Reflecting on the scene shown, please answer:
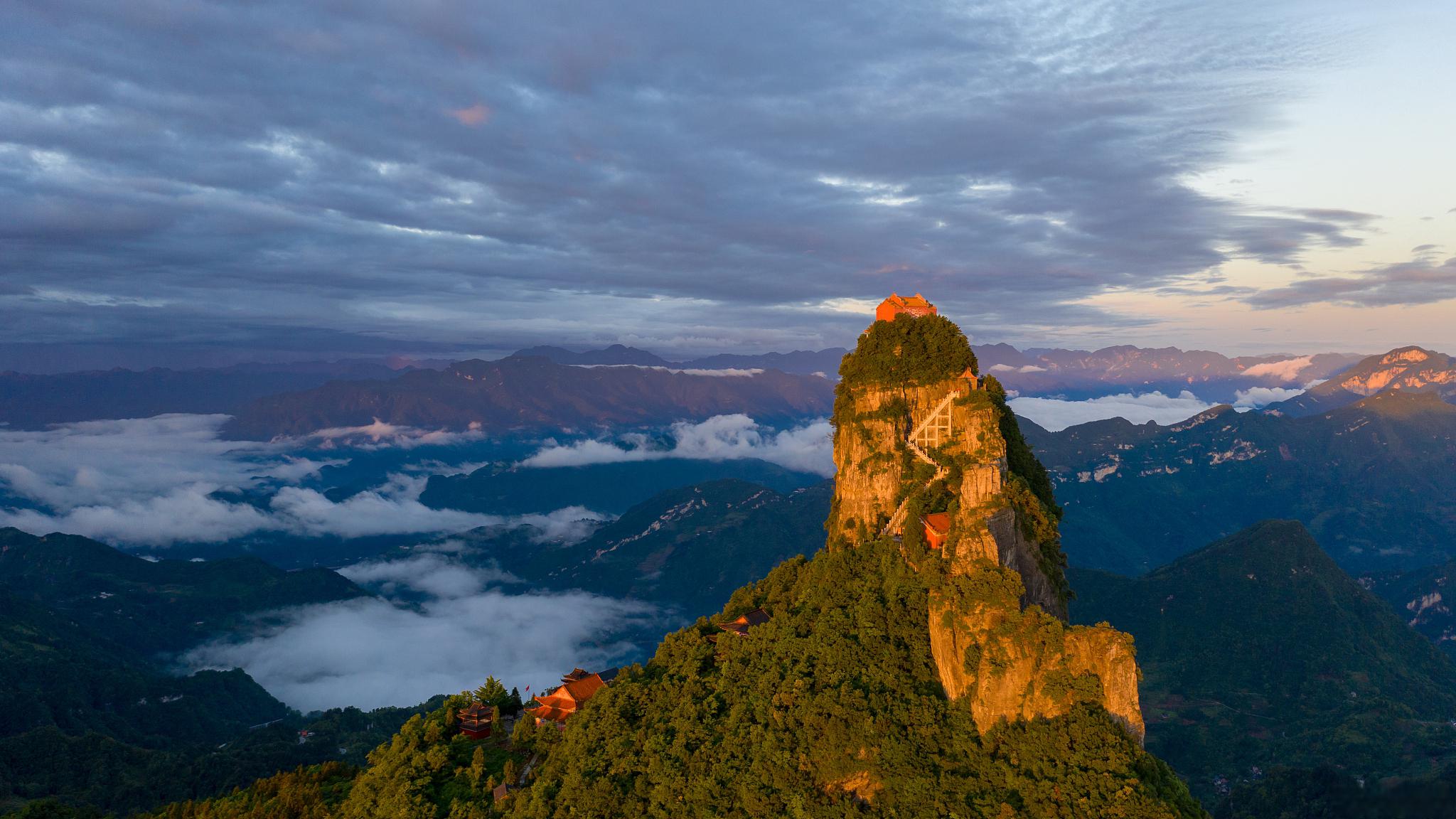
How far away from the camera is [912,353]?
6556 cm

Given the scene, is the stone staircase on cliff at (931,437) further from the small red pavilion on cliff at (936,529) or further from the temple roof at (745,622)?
the temple roof at (745,622)

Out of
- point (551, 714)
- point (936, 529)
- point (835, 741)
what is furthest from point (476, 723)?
point (936, 529)

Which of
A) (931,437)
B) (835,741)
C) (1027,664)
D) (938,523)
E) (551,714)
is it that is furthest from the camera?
(931,437)

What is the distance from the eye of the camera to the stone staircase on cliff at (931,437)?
60.9 metres

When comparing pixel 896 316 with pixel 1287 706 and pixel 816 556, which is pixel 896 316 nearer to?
pixel 816 556

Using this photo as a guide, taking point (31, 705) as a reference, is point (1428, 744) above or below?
above

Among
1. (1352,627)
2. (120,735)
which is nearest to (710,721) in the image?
(120,735)

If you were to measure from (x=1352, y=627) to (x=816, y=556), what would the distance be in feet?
657

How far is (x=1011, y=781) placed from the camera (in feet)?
125

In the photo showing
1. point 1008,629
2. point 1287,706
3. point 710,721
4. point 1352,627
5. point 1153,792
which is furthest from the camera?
point 1352,627

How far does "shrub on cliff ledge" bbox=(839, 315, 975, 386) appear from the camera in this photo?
2559 inches

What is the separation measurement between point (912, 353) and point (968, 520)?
67.7ft

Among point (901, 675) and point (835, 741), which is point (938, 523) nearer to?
point (901, 675)

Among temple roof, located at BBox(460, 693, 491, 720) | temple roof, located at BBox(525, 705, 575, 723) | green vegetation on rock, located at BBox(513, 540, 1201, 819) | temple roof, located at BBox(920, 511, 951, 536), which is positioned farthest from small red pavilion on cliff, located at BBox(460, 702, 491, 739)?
temple roof, located at BBox(920, 511, 951, 536)
